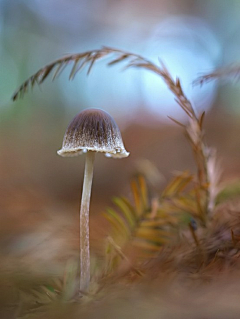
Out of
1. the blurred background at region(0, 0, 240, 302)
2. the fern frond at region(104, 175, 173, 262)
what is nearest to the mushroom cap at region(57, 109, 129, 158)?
the fern frond at region(104, 175, 173, 262)

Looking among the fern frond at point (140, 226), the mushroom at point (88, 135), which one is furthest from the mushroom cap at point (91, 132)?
the fern frond at point (140, 226)

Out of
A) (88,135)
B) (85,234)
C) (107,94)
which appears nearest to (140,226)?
(85,234)

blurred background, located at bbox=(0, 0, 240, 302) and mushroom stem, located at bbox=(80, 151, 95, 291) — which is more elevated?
blurred background, located at bbox=(0, 0, 240, 302)

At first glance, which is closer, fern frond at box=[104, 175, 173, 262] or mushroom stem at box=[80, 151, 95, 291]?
mushroom stem at box=[80, 151, 95, 291]

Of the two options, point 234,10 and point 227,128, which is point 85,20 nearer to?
point 234,10

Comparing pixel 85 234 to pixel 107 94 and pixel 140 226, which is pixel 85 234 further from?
pixel 107 94

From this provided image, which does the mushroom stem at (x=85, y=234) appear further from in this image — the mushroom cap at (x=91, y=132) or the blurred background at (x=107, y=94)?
the blurred background at (x=107, y=94)

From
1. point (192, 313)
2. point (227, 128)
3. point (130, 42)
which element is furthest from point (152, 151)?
point (192, 313)

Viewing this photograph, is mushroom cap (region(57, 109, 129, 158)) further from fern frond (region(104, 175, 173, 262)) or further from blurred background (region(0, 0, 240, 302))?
blurred background (region(0, 0, 240, 302))
